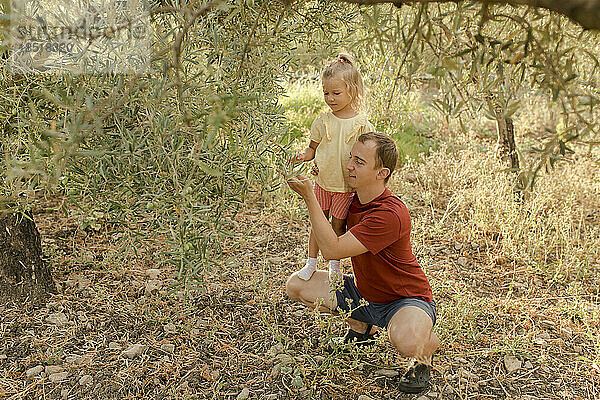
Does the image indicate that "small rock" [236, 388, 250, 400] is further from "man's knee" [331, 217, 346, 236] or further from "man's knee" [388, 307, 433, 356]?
"man's knee" [331, 217, 346, 236]

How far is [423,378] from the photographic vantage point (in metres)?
2.80

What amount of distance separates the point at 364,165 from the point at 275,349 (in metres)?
1.18

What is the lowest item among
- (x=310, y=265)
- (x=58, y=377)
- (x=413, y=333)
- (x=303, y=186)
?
(x=58, y=377)

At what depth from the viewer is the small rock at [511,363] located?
120 inches

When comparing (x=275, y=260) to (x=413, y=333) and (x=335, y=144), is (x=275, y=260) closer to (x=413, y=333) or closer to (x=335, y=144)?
(x=335, y=144)

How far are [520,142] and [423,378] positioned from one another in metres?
4.56

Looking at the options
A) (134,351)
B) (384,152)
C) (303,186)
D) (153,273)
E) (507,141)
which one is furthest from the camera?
(507,141)

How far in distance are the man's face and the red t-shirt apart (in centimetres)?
12

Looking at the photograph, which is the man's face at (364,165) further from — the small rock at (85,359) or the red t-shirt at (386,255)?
the small rock at (85,359)

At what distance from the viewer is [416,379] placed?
279 centimetres

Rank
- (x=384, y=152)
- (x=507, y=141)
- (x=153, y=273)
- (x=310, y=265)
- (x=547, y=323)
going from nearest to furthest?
(x=384, y=152) < (x=310, y=265) < (x=547, y=323) < (x=153, y=273) < (x=507, y=141)

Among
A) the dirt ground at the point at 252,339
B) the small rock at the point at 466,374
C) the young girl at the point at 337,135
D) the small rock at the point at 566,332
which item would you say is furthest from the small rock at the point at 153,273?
the small rock at the point at 566,332

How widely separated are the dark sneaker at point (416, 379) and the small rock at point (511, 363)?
555 mm

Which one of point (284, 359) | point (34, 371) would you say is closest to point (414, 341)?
point (284, 359)
